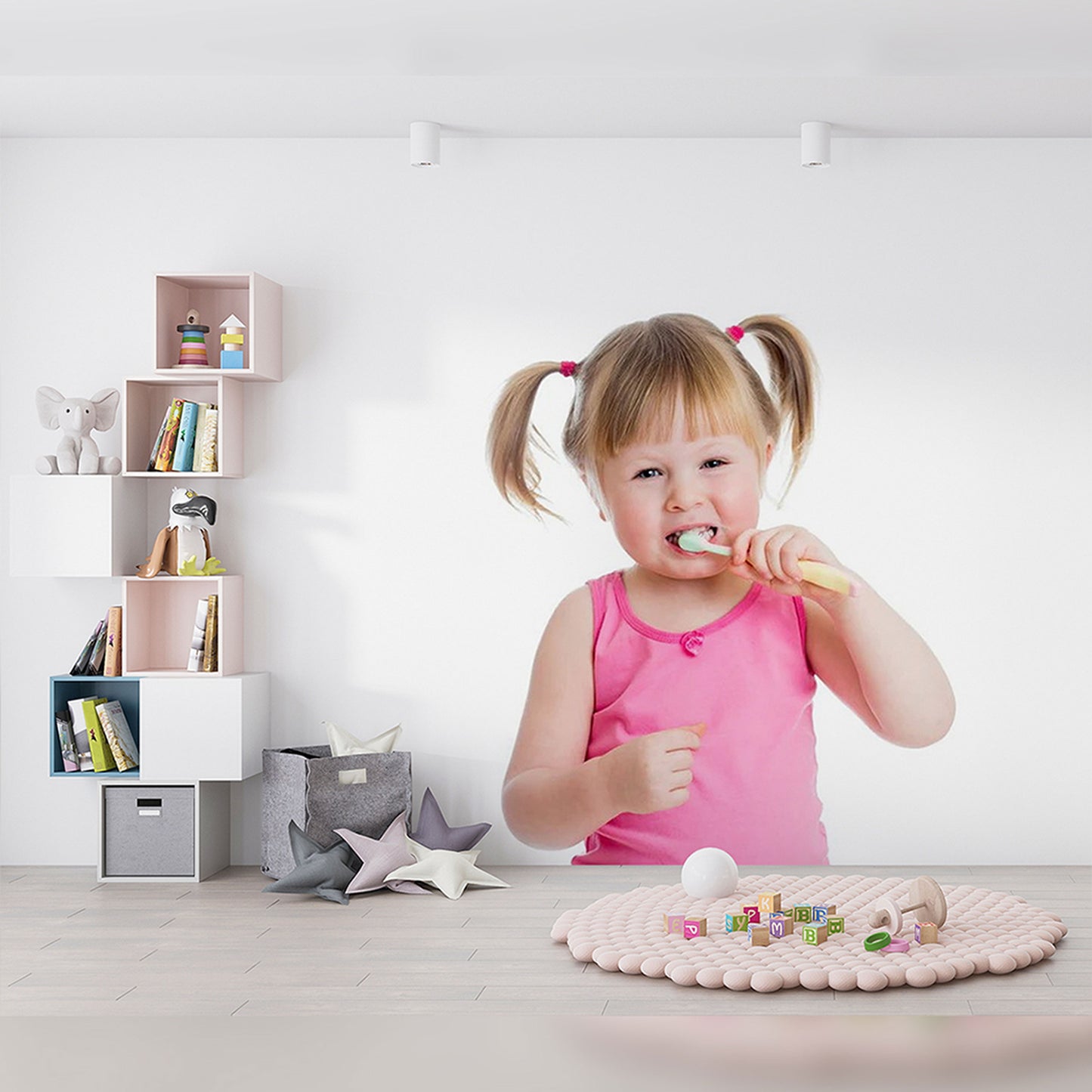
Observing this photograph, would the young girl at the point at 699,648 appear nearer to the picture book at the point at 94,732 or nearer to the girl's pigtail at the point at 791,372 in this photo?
the girl's pigtail at the point at 791,372

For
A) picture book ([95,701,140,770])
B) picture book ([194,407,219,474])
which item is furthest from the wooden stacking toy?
picture book ([95,701,140,770])

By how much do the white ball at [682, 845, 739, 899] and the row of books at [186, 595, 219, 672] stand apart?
1.62 m

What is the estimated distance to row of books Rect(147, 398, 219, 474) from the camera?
397 centimetres

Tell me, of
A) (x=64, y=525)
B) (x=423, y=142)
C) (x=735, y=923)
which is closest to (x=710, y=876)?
(x=735, y=923)

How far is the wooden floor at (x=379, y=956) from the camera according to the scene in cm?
261

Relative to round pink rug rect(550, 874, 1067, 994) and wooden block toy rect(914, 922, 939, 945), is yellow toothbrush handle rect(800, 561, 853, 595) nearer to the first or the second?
round pink rug rect(550, 874, 1067, 994)

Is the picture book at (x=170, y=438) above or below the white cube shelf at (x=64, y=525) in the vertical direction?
above

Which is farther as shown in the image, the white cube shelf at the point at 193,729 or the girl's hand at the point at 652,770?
the girl's hand at the point at 652,770

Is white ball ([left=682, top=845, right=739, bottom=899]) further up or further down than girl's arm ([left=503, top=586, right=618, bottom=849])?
further down

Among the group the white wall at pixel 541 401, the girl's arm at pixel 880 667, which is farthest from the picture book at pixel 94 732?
the girl's arm at pixel 880 667

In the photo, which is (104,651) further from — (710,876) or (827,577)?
(827,577)

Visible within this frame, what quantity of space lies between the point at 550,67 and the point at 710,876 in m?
2.29

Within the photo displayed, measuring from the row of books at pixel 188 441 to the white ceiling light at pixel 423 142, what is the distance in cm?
101

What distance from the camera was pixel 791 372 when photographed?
4.07 m
